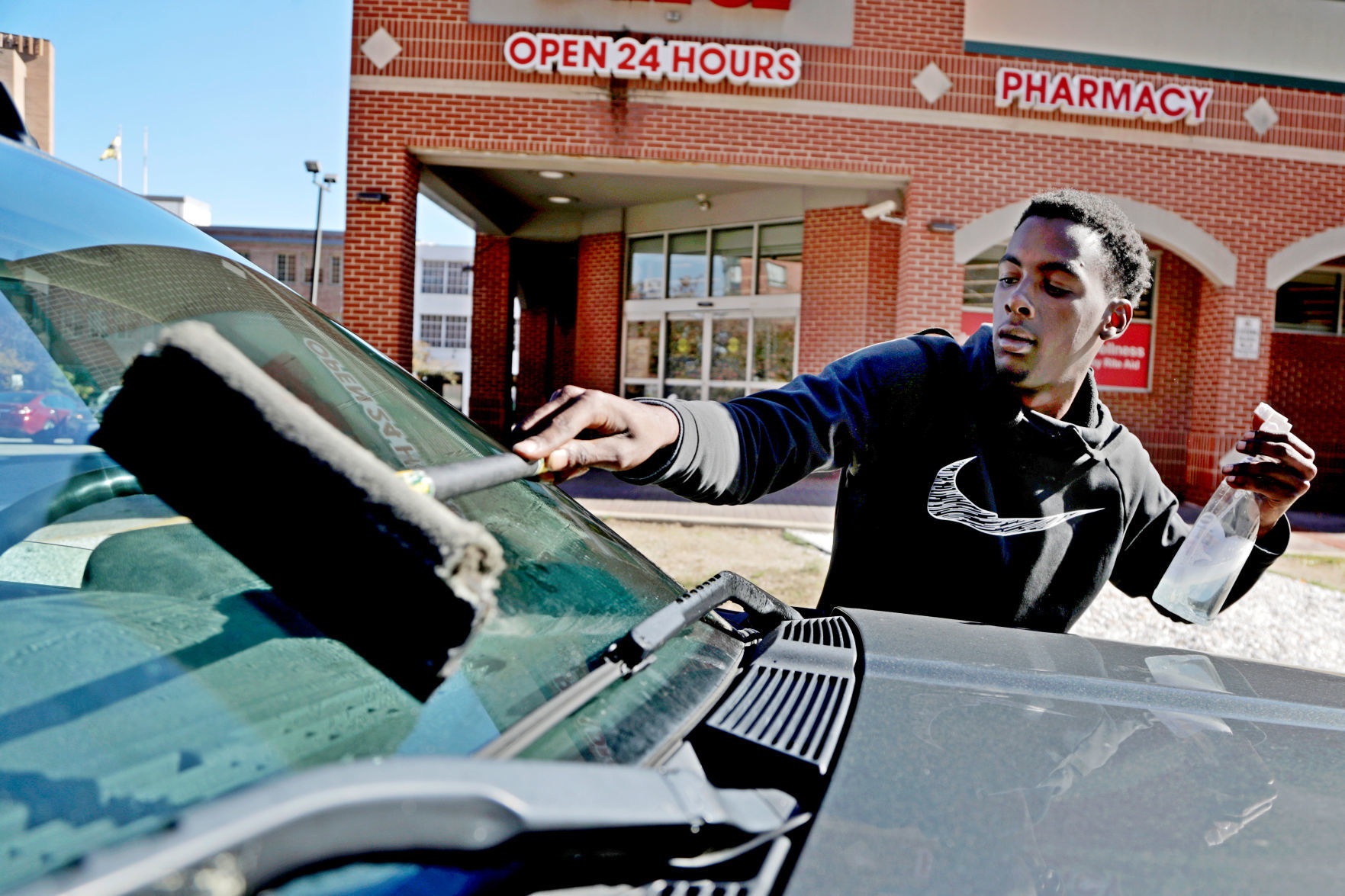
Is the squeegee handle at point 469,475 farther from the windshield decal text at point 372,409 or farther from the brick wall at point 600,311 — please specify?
the brick wall at point 600,311

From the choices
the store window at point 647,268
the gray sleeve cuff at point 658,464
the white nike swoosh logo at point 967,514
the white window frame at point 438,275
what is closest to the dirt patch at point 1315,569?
the white nike swoosh logo at point 967,514

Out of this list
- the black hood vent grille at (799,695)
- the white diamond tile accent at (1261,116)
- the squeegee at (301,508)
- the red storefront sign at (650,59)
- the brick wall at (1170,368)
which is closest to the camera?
the squeegee at (301,508)

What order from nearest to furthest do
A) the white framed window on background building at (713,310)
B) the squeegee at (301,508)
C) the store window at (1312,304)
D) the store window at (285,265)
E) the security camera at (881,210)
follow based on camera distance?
the squeegee at (301,508) < the security camera at (881,210) < the store window at (1312,304) < the white framed window on background building at (713,310) < the store window at (285,265)

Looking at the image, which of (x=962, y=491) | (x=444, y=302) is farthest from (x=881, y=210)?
(x=444, y=302)

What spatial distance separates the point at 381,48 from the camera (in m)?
9.71

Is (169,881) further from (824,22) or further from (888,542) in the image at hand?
(824,22)

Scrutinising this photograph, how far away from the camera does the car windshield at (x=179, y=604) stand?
79 centimetres

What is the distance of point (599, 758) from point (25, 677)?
605mm

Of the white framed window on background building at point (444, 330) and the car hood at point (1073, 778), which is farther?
the white framed window on background building at point (444, 330)

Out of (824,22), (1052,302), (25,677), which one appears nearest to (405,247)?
(824,22)

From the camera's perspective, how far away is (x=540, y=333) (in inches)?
634

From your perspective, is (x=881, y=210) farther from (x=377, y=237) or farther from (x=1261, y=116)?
(x=377, y=237)

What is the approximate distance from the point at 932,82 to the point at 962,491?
9368 mm

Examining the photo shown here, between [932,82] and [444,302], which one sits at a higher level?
[444,302]
